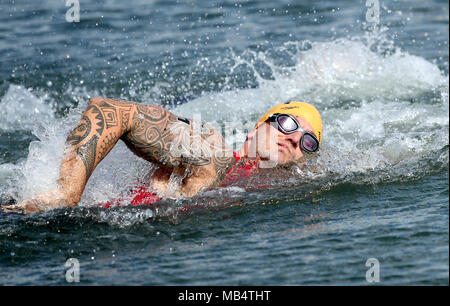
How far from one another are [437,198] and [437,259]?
140 centimetres

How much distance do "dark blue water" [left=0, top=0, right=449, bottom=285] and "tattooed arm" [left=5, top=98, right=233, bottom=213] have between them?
0.16 meters

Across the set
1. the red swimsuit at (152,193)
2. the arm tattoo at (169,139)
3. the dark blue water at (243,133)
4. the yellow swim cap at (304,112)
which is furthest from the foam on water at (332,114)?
the arm tattoo at (169,139)

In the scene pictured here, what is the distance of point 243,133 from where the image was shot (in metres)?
9.86

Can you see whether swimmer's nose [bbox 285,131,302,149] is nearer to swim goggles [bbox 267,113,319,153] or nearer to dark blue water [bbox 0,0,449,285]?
swim goggles [bbox 267,113,319,153]

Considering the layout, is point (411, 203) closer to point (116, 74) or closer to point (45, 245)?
point (45, 245)

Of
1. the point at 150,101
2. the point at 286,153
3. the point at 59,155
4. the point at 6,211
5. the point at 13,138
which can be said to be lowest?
the point at 6,211

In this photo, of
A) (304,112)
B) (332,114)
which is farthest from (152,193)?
(332,114)

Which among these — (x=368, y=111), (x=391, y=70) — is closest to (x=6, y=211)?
(x=368, y=111)

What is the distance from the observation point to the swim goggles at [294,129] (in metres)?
7.47

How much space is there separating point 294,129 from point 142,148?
6.15 ft

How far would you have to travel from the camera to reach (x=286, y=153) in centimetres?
746

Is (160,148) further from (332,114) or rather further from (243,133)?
(332,114)

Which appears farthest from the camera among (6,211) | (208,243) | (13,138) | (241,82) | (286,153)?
(241,82)

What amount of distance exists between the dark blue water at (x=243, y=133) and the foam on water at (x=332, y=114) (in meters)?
0.03
